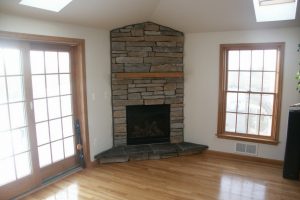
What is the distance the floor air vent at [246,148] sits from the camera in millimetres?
4512

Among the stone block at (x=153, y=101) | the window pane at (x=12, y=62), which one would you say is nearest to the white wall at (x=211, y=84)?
the stone block at (x=153, y=101)

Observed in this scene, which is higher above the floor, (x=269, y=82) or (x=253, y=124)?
(x=269, y=82)

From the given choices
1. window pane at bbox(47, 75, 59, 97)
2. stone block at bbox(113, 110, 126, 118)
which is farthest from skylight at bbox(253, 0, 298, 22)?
window pane at bbox(47, 75, 59, 97)

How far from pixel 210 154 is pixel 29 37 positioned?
3746 mm

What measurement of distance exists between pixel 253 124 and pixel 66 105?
11.0 feet

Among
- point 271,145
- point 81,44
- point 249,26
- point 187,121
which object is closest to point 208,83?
point 187,121

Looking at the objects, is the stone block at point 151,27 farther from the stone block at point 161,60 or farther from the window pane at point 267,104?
the window pane at point 267,104

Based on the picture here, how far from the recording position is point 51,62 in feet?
12.3

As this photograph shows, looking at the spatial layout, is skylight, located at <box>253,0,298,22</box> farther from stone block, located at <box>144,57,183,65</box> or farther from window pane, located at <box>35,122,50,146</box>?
window pane, located at <box>35,122,50,146</box>

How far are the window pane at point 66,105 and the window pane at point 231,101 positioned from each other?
2.89 m

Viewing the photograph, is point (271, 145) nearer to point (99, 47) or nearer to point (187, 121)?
point (187, 121)

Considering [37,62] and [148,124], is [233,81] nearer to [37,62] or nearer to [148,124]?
[148,124]

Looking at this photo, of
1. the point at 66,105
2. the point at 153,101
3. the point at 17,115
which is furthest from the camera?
the point at 153,101

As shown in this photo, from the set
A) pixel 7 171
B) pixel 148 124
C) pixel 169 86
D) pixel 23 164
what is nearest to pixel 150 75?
pixel 169 86
